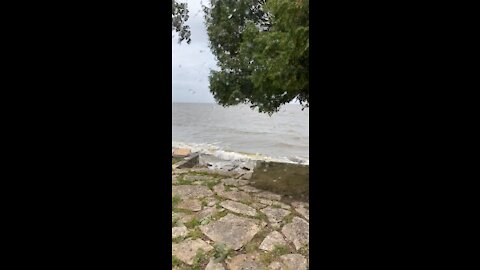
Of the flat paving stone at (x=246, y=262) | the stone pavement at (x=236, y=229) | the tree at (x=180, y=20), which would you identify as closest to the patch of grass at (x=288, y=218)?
the stone pavement at (x=236, y=229)

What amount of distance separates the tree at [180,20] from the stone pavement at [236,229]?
2.56m

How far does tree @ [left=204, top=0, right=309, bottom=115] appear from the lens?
339 centimetres

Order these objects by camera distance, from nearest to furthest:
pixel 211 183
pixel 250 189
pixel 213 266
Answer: pixel 213 266, pixel 250 189, pixel 211 183

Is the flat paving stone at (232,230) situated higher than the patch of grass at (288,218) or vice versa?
the flat paving stone at (232,230)

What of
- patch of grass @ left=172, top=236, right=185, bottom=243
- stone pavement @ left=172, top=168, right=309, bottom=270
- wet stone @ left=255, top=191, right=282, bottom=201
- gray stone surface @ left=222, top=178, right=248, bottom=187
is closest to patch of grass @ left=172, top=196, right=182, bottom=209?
stone pavement @ left=172, top=168, right=309, bottom=270

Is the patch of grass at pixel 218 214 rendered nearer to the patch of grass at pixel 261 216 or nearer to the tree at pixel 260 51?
the patch of grass at pixel 261 216

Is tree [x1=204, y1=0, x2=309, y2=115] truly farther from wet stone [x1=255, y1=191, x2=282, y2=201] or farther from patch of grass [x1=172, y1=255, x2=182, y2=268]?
patch of grass [x1=172, y1=255, x2=182, y2=268]

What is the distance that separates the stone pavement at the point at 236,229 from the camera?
8.95 ft

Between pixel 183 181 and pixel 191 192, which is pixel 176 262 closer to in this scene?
pixel 191 192

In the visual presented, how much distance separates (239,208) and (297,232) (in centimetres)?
92

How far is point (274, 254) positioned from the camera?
2842 millimetres

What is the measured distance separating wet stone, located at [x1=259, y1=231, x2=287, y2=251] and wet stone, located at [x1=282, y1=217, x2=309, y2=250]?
8 cm

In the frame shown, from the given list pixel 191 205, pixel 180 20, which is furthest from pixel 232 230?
pixel 180 20
